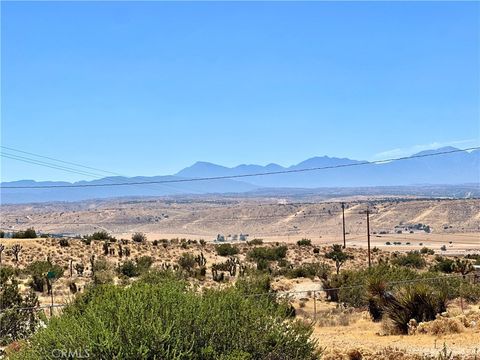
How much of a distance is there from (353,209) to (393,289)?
17408 cm

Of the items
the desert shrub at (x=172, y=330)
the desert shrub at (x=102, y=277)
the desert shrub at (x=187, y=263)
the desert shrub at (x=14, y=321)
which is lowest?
the desert shrub at (x=187, y=263)

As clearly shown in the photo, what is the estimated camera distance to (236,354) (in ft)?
32.0

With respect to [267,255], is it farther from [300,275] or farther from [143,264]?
[143,264]

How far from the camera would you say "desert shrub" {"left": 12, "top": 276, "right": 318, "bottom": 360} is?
9.23 m

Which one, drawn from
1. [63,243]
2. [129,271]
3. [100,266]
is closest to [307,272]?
[129,271]

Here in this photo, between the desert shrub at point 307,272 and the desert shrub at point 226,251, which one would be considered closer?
the desert shrub at point 307,272

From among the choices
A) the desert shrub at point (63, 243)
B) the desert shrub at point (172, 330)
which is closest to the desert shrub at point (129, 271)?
the desert shrub at point (63, 243)

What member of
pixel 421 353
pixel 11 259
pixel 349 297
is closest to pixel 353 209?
pixel 11 259

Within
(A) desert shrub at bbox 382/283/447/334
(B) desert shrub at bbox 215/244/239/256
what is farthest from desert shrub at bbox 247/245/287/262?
(A) desert shrub at bbox 382/283/447/334

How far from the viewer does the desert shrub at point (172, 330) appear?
9.23 m

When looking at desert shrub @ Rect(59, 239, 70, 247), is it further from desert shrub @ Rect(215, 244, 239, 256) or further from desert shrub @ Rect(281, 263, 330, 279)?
desert shrub @ Rect(281, 263, 330, 279)

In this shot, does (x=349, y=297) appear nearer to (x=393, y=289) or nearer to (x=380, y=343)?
(x=393, y=289)

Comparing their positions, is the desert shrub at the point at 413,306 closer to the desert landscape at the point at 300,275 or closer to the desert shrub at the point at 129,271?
the desert landscape at the point at 300,275

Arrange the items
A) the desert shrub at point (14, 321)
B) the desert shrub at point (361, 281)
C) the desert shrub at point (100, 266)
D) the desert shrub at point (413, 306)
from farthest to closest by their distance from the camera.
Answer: the desert shrub at point (100, 266)
the desert shrub at point (361, 281)
the desert shrub at point (413, 306)
the desert shrub at point (14, 321)
